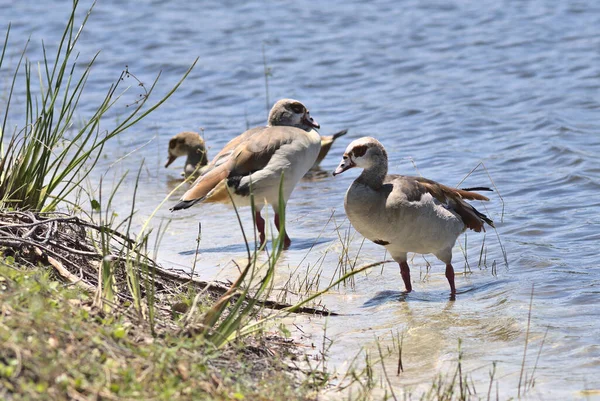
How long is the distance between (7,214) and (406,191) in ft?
9.72

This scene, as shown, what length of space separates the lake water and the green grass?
946mm

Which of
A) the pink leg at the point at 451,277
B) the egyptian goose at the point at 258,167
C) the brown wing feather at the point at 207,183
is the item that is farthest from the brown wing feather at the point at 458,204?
the brown wing feather at the point at 207,183

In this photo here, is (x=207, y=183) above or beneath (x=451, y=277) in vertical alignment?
above

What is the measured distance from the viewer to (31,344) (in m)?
3.60

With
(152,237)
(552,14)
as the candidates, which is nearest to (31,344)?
(152,237)

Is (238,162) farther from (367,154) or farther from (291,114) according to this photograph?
(367,154)

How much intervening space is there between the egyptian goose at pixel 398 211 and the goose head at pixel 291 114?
7.98 feet

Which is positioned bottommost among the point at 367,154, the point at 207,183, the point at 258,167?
the point at 207,183

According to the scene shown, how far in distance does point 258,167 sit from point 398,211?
6.90 feet

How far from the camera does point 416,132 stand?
41.3 feet

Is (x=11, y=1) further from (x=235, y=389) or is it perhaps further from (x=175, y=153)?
(x=235, y=389)

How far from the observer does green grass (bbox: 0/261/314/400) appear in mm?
3445

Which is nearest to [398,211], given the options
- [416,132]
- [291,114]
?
[291,114]

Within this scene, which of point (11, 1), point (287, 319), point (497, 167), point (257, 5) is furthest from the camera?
point (11, 1)
